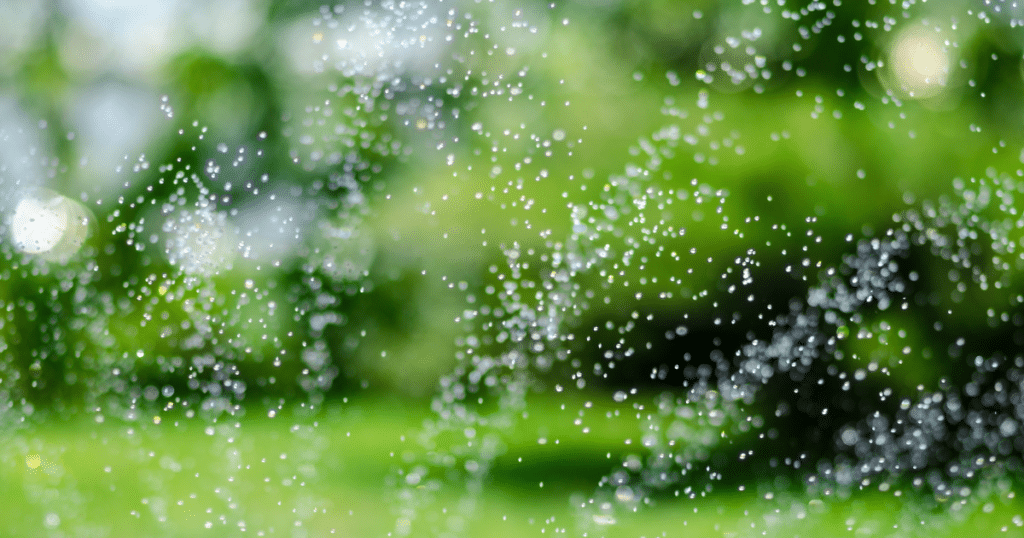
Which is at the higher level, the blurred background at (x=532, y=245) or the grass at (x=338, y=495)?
the blurred background at (x=532, y=245)

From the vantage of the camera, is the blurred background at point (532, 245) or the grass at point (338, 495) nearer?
the grass at point (338, 495)

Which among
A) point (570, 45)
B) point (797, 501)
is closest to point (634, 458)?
point (797, 501)

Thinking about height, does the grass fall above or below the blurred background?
below

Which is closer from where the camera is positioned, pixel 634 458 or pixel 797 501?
pixel 797 501

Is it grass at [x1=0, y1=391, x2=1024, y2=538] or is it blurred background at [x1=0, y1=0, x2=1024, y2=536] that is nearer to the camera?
grass at [x1=0, y1=391, x2=1024, y2=538]

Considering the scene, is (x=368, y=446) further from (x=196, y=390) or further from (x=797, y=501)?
(x=797, y=501)
